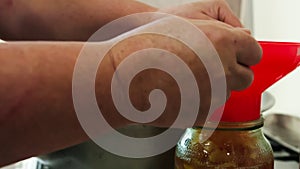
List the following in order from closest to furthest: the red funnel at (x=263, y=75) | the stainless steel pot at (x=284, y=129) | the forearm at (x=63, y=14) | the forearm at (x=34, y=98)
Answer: the forearm at (x=34, y=98) → the red funnel at (x=263, y=75) → the forearm at (x=63, y=14) → the stainless steel pot at (x=284, y=129)

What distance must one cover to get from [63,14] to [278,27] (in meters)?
0.41

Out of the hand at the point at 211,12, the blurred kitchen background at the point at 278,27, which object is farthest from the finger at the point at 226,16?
the blurred kitchen background at the point at 278,27

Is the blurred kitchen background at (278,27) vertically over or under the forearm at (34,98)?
under

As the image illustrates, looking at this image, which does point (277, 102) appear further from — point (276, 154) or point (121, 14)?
point (121, 14)

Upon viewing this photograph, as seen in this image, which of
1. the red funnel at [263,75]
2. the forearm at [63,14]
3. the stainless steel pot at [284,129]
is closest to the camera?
the red funnel at [263,75]

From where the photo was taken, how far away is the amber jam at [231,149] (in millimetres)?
431

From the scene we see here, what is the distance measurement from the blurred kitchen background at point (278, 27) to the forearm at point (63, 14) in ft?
0.72

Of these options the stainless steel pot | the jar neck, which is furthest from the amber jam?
the stainless steel pot

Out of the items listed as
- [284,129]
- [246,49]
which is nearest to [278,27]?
[284,129]

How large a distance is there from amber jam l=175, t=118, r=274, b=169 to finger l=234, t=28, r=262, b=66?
0.30ft

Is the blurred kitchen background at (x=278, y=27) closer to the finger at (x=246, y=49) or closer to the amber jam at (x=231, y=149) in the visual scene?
the amber jam at (x=231, y=149)

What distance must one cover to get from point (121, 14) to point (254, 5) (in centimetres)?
45

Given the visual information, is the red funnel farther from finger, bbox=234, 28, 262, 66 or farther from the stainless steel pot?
the stainless steel pot

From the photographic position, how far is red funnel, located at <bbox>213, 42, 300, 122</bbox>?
391 mm
